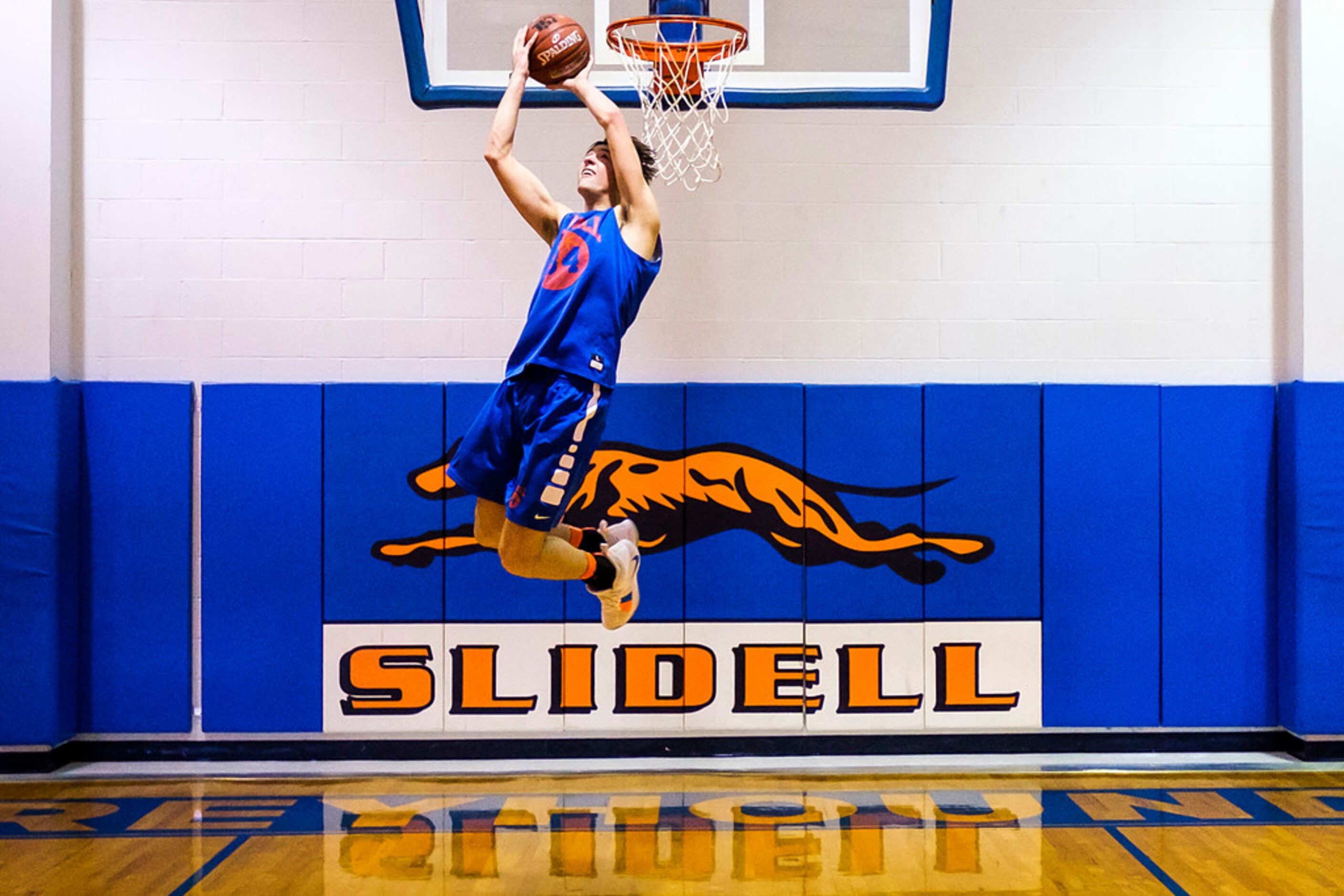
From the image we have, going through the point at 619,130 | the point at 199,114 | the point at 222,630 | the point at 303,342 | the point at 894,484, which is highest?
the point at 199,114

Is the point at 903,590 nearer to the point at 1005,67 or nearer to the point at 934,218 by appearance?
the point at 934,218

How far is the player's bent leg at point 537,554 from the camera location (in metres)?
3.89

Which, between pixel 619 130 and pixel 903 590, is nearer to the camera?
pixel 619 130

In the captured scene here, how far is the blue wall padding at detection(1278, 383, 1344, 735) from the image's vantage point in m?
5.46

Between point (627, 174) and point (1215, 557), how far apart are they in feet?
11.3

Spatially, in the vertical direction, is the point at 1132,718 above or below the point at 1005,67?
below

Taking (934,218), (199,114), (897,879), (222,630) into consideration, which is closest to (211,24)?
(199,114)

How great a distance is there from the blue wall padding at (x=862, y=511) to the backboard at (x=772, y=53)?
1347 millimetres

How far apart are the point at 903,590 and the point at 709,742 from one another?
3.73 feet

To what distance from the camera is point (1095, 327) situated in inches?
225

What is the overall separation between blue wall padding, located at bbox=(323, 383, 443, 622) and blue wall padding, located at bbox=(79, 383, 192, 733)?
670 millimetres

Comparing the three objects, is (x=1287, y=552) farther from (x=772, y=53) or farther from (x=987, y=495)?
(x=772, y=53)

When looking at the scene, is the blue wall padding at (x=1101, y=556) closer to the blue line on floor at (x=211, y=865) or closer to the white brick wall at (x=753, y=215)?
the white brick wall at (x=753, y=215)

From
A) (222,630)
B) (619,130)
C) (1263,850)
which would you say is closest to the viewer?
(619,130)
